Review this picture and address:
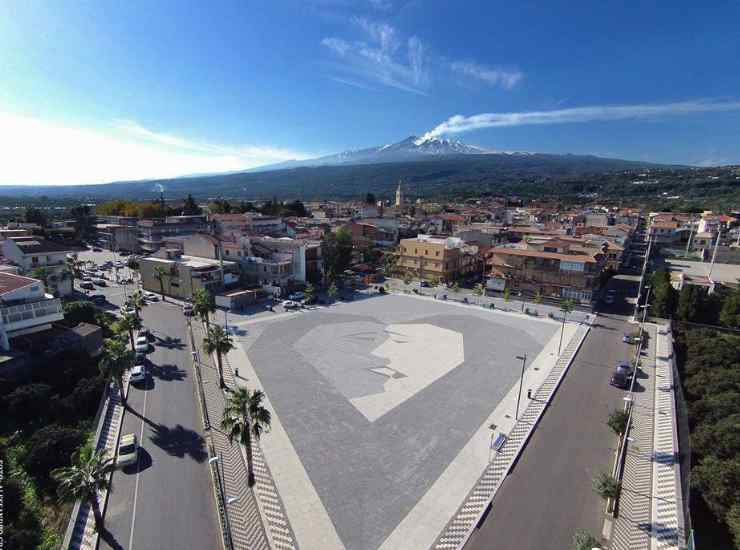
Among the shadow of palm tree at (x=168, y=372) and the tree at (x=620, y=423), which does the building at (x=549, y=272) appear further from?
the shadow of palm tree at (x=168, y=372)

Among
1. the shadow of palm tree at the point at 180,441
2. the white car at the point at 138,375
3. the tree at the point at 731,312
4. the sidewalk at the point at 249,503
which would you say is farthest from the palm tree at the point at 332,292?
the tree at the point at 731,312

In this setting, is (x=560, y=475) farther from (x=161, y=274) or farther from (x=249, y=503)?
(x=161, y=274)

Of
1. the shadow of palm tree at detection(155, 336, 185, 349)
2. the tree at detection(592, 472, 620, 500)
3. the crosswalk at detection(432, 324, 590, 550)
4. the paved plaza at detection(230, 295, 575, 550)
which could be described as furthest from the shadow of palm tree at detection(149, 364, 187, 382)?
the tree at detection(592, 472, 620, 500)

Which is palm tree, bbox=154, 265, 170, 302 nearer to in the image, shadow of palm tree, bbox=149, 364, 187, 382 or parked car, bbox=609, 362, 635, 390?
shadow of palm tree, bbox=149, 364, 187, 382

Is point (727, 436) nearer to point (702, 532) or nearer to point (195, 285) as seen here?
point (702, 532)

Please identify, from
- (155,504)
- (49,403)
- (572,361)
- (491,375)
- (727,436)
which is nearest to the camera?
(155,504)

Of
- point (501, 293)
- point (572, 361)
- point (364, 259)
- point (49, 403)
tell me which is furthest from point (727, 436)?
point (364, 259)

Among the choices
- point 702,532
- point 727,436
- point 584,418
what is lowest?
point 702,532
